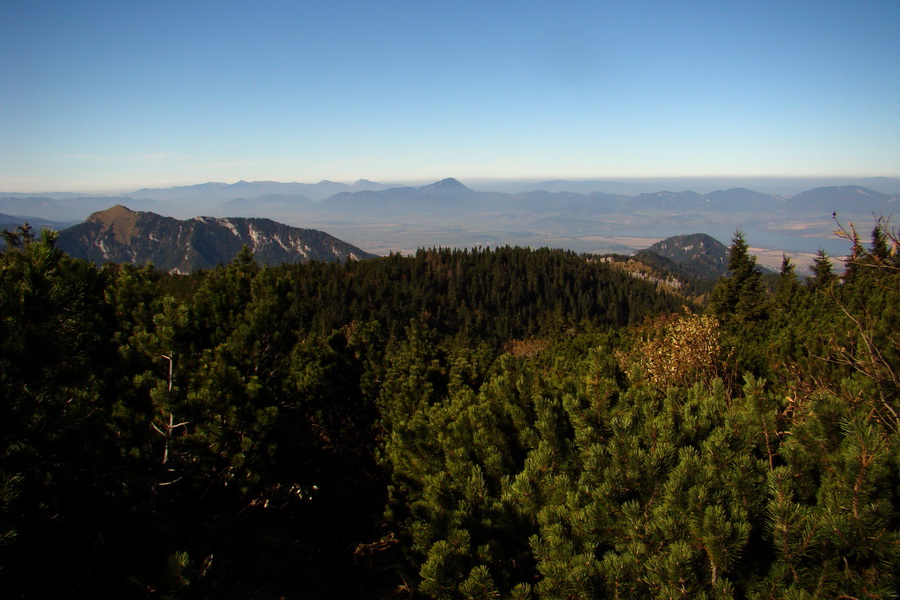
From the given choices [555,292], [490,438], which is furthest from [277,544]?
[555,292]

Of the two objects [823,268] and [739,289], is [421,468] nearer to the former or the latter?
[823,268]

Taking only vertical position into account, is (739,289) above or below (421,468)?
below

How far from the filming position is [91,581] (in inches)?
156

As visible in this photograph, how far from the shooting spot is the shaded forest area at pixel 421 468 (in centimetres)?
353

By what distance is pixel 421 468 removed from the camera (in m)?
7.89

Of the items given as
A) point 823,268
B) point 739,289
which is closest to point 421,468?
point 823,268

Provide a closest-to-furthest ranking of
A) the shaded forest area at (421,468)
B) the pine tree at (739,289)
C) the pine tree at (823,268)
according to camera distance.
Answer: the shaded forest area at (421,468), the pine tree at (823,268), the pine tree at (739,289)

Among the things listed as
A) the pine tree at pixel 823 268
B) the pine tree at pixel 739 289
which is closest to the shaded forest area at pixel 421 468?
the pine tree at pixel 823 268

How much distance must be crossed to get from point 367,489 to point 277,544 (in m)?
4.54

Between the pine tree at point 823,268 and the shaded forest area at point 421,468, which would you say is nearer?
the shaded forest area at point 421,468

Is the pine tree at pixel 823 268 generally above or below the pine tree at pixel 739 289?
above

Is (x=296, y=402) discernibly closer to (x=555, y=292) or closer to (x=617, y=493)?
(x=617, y=493)

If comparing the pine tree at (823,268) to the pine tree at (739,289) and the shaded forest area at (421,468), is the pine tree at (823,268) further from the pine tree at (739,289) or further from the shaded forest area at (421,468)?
the pine tree at (739,289)

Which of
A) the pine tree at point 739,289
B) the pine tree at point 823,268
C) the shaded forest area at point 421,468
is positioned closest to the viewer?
the shaded forest area at point 421,468
